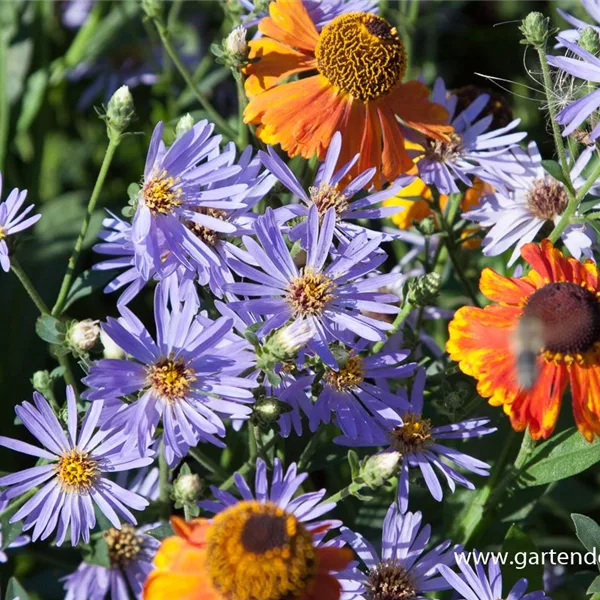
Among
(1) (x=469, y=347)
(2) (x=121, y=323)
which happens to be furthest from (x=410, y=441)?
(2) (x=121, y=323)

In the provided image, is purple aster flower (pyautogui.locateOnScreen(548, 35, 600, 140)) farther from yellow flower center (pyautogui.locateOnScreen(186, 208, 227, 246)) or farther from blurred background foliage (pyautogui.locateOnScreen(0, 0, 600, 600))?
yellow flower center (pyautogui.locateOnScreen(186, 208, 227, 246))

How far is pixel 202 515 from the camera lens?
1461 mm

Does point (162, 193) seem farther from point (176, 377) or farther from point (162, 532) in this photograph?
point (162, 532)

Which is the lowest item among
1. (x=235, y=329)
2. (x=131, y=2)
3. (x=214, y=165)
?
(x=235, y=329)

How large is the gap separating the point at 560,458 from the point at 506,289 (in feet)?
0.93

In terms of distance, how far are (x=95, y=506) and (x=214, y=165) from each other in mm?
519

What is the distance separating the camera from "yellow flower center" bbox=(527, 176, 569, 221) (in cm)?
158

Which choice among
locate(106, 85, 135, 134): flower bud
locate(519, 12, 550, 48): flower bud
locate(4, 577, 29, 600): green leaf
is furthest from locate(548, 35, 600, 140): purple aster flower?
locate(4, 577, 29, 600): green leaf

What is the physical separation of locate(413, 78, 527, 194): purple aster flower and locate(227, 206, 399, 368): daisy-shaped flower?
0.96ft

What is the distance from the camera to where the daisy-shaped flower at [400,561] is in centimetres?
129

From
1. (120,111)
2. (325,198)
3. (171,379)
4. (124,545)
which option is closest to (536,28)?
(325,198)

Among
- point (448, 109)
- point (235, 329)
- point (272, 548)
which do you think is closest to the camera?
point (272, 548)

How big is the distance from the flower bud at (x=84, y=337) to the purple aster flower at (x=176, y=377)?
6 cm

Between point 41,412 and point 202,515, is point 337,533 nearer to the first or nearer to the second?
point 202,515
